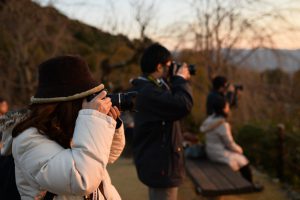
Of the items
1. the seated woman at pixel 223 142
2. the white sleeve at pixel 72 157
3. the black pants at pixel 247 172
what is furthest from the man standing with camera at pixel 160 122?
the black pants at pixel 247 172

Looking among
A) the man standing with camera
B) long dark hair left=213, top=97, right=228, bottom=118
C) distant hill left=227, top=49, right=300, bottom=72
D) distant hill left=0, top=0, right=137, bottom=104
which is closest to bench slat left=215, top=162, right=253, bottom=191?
long dark hair left=213, top=97, right=228, bottom=118

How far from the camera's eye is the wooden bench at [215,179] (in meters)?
3.75

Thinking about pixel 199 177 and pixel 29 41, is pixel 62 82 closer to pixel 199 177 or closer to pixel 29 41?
pixel 199 177

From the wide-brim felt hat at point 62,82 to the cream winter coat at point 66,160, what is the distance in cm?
10

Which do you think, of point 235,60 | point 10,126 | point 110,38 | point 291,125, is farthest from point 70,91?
point 110,38

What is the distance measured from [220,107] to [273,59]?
3.16 m

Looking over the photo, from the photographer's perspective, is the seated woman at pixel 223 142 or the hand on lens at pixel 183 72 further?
the seated woman at pixel 223 142

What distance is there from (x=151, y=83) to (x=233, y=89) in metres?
2.57

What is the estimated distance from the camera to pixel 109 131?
154 centimetres

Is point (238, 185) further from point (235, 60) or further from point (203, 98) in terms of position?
point (203, 98)

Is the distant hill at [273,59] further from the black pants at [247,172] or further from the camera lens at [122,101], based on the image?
the camera lens at [122,101]

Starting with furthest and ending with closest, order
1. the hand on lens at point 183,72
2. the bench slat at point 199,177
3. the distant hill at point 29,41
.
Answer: the distant hill at point 29,41 < the bench slat at point 199,177 < the hand on lens at point 183,72

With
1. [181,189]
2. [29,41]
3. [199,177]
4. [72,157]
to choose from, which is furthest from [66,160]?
[29,41]

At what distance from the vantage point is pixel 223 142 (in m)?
4.92
